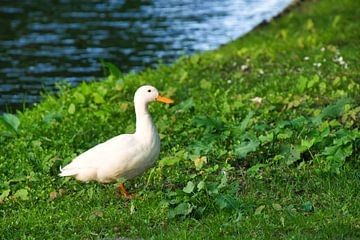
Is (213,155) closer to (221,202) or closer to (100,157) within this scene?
(100,157)

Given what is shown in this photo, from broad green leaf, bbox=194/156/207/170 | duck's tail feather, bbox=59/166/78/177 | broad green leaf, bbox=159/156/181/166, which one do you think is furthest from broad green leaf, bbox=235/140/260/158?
duck's tail feather, bbox=59/166/78/177

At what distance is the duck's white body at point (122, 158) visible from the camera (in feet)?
21.8

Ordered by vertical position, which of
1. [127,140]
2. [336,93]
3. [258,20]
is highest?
[127,140]

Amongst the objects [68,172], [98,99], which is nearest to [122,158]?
[68,172]

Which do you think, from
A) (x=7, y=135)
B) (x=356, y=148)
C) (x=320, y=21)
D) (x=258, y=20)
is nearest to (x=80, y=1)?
(x=258, y=20)

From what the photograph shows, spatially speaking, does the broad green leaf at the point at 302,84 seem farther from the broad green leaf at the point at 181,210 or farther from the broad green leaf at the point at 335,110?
the broad green leaf at the point at 181,210

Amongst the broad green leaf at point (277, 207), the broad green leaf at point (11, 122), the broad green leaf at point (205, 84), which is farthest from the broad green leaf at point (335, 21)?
the broad green leaf at point (277, 207)

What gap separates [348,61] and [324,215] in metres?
5.56

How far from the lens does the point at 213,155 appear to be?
7.70 meters

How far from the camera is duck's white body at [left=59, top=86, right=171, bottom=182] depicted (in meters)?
6.63

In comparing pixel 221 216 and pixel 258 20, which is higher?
pixel 221 216

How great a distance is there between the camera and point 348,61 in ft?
36.9

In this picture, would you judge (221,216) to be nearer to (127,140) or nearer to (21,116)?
(127,140)

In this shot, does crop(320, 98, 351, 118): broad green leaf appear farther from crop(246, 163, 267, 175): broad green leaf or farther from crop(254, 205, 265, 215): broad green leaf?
crop(254, 205, 265, 215): broad green leaf
